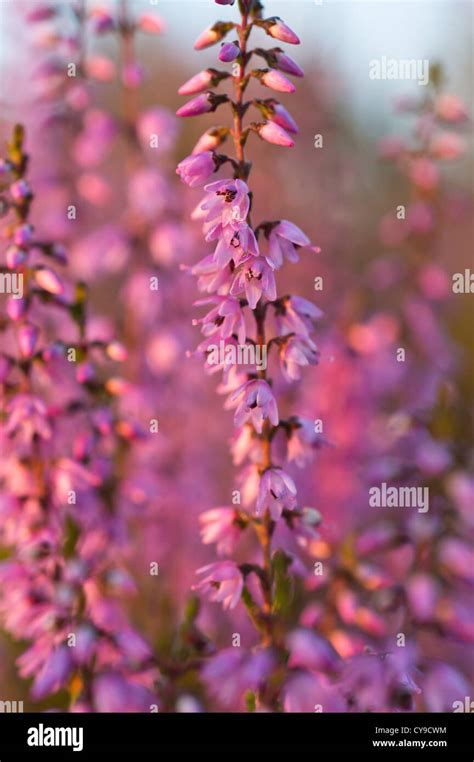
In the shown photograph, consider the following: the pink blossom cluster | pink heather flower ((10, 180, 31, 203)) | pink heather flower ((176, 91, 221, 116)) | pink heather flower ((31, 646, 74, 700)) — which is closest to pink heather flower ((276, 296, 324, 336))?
pink heather flower ((176, 91, 221, 116))

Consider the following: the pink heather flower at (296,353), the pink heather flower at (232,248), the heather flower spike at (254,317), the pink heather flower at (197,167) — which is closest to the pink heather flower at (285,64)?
the heather flower spike at (254,317)

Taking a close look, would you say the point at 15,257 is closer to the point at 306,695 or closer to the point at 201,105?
the point at 201,105

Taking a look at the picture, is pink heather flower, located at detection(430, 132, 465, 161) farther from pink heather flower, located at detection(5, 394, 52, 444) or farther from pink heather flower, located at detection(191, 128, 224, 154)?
pink heather flower, located at detection(5, 394, 52, 444)

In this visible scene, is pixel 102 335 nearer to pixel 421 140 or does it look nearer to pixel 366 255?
pixel 421 140

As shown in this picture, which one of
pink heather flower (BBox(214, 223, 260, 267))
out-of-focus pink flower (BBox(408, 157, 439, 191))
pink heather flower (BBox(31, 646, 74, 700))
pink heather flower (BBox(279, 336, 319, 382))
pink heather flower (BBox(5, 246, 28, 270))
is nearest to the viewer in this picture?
pink heather flower (BBox(214, 223, 260, 267))

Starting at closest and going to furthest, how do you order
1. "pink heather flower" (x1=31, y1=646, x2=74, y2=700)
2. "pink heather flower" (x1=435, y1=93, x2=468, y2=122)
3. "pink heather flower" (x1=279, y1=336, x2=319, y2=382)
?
"pink heather flower" (x1=279, y1=336, x2=319, y2=382) → "pink heather flower" (x1=31, y1=646, x2=74, y2=700) → "pink heather flower" (x1=435, y1=93, x2=468, y2=122)

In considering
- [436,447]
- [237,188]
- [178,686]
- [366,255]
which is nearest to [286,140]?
[237,188]
